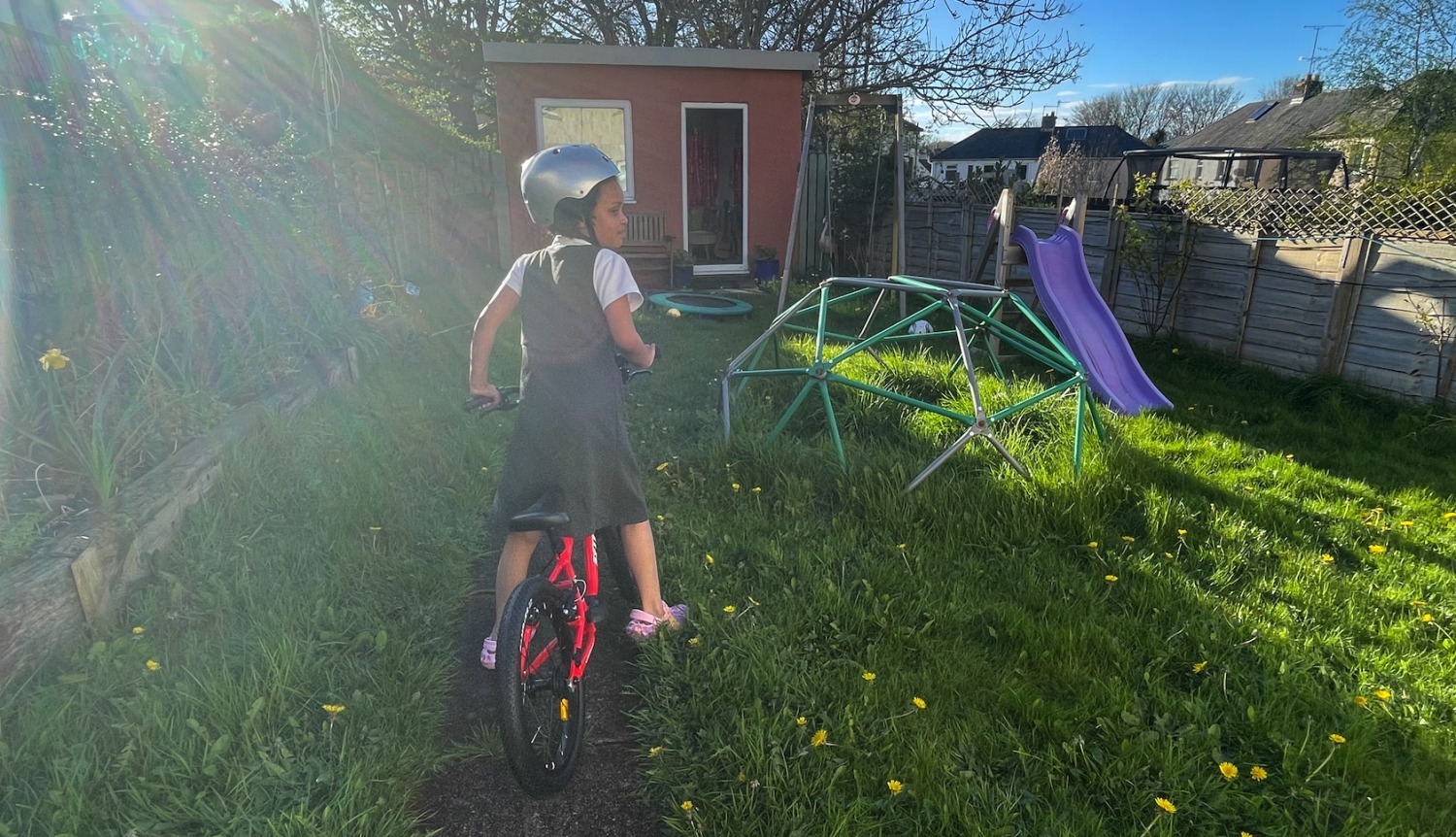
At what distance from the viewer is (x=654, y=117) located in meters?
10.2

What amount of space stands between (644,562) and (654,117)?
902cm

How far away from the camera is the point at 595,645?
2.71 meters

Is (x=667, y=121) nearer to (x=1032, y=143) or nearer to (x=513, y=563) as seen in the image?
(x=513, y=563)

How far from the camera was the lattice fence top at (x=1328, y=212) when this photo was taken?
4.85m

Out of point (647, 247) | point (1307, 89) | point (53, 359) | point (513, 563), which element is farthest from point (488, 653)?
point (1307, 89)

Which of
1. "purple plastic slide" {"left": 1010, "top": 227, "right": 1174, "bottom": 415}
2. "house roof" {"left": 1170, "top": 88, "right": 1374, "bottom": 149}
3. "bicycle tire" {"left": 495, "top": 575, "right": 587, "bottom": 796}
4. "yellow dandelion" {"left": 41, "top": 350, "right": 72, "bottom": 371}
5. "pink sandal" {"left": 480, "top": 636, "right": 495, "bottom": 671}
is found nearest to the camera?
"bicycle tire" {"left": 495, "top": 575, "right": 587, "bottom": 796}

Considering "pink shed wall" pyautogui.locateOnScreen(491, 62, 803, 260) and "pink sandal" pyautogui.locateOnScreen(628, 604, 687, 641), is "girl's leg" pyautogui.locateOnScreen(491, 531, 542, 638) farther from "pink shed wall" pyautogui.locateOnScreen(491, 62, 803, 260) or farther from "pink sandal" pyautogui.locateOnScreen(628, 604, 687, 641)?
"pink shed wall" pyautogui.locateOnScreen(491, 62, 803, 260)

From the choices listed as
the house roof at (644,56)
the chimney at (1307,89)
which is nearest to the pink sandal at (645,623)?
the house roof at (644,56)

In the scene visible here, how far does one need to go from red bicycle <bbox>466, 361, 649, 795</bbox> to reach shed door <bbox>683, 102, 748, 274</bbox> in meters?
10.2

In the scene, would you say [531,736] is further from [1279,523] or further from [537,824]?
[1279,523]

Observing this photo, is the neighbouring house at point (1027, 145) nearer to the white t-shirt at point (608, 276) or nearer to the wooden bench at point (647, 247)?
the wooden bench at point (647, 247)

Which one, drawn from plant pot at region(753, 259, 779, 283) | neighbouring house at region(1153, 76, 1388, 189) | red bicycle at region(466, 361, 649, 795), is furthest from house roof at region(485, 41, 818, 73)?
red bicycle at region(466, 361, 649, 795)

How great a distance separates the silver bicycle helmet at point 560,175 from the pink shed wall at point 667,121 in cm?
840

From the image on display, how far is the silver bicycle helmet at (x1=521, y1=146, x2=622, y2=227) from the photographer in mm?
2008
